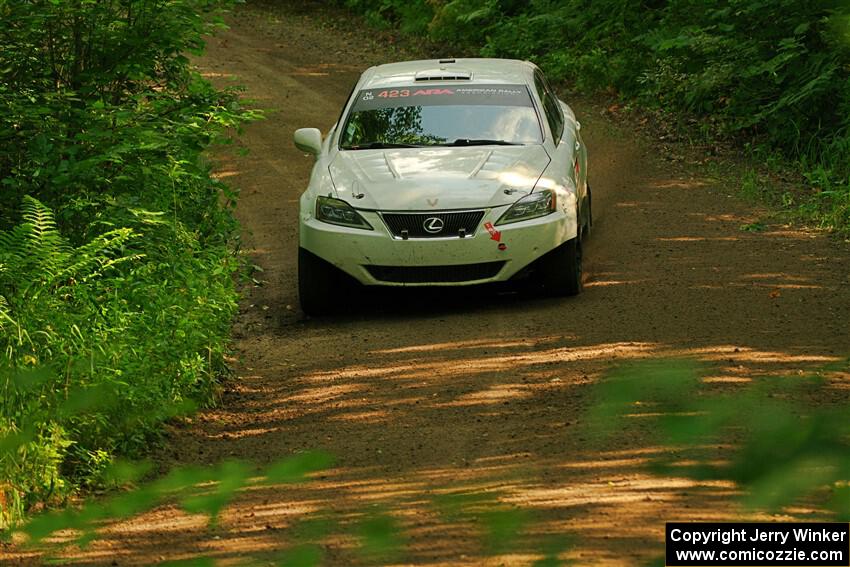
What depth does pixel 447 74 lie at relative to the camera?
10258 mm

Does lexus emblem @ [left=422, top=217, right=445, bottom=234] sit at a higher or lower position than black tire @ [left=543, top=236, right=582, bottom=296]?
higher

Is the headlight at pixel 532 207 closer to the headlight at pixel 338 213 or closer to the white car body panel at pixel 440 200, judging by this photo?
the white car body panel at pixel 440 200

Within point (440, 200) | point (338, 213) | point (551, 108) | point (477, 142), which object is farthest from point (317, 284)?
point (551, 108)

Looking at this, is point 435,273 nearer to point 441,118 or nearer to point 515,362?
point 515,362

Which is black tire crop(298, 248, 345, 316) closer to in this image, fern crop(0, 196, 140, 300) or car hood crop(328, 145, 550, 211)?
car hood crop(328, 145, 550, 211)

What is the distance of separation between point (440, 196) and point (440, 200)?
34 millimetres

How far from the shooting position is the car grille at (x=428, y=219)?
28.5ft

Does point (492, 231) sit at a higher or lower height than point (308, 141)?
lower

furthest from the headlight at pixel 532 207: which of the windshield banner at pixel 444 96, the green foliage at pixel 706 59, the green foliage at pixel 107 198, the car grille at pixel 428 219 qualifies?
the green foliage at pixel 706 59

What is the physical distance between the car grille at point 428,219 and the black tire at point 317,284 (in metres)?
0.63

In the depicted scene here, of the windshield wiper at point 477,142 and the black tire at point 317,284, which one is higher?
the windshield wiper at point 477,142

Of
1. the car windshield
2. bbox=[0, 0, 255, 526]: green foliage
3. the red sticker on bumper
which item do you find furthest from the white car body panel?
bbox=[0, 0, 255, 526]: green foliage

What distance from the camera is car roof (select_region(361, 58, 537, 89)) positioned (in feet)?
33.3

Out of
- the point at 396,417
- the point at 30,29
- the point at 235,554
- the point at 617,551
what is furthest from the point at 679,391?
the point at 30,29
